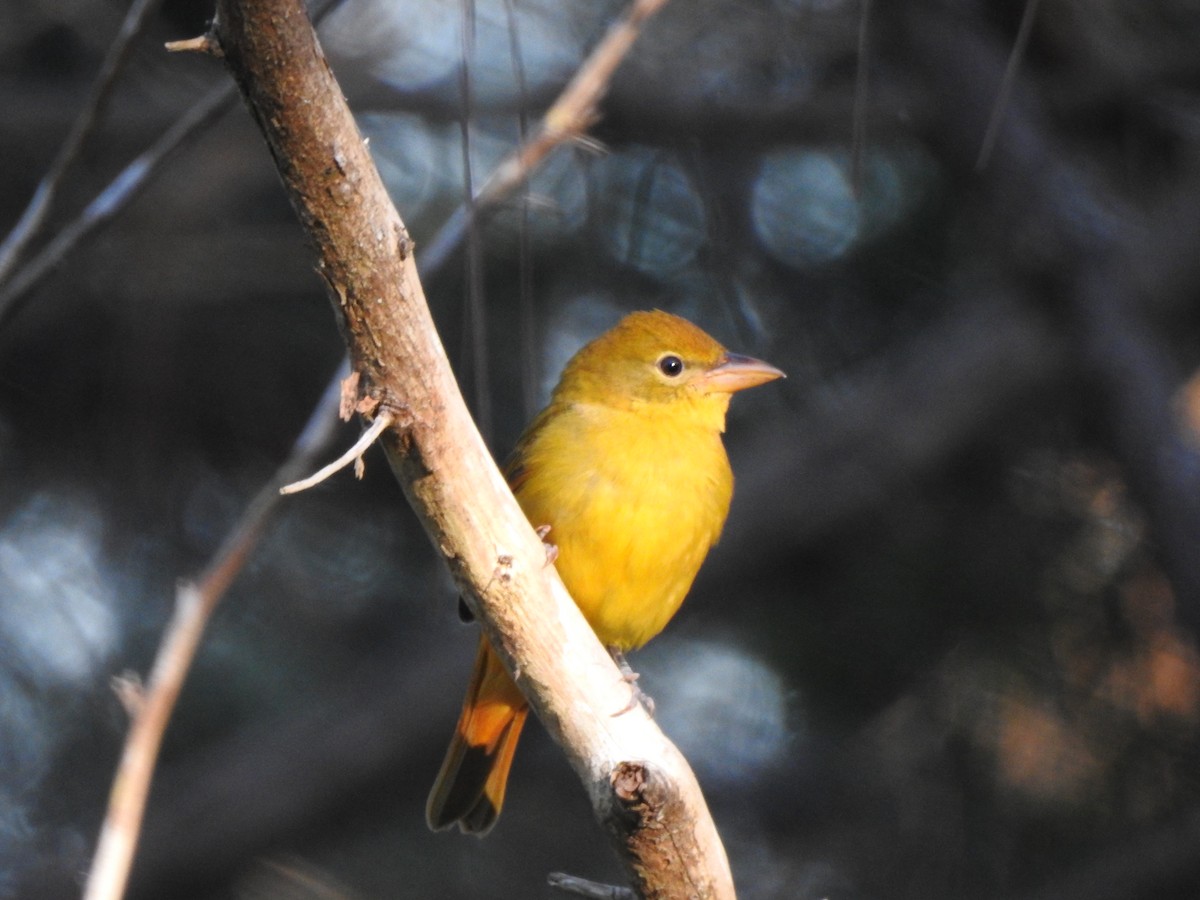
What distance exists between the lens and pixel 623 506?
359 centimetres

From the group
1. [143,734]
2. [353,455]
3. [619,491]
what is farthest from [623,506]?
[143,734]

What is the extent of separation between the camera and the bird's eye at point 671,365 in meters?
4.03

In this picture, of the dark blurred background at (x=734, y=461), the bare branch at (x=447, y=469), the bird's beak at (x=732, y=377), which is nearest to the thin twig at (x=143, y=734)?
the bare branch at (x=447, y=469)

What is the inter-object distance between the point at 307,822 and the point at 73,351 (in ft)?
6.16

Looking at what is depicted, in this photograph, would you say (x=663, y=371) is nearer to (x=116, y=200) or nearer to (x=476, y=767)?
(x=476, y=767)

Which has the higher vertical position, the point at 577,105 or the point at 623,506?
the point at 623,506

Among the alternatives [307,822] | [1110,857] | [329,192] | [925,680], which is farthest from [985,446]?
[329,192]

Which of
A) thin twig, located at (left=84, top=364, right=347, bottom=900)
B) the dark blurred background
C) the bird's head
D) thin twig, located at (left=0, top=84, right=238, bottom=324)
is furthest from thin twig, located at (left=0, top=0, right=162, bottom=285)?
the dark blurred background

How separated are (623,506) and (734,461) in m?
1.94

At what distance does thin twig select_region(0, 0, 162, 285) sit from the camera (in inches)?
93.6

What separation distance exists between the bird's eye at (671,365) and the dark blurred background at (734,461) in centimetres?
105

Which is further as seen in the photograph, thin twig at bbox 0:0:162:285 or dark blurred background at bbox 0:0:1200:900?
dark blurred background at bbox 0:0:1200:900

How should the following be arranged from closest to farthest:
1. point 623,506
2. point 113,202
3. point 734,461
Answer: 1. point 113,202
2. point 623,506
3. point 734,461

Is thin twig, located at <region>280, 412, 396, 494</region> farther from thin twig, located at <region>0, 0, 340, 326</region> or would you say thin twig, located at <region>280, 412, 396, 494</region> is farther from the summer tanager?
the summer tanager
